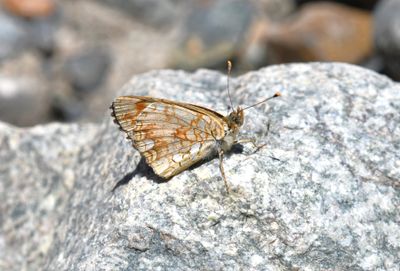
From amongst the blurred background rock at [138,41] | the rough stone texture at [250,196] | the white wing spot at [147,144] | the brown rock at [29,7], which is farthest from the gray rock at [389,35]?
the brown rock at [29,7]

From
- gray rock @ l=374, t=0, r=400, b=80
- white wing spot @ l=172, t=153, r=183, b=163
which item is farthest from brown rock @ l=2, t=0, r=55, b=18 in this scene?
white wing spot @ l=172, t=153, r=183, b=163

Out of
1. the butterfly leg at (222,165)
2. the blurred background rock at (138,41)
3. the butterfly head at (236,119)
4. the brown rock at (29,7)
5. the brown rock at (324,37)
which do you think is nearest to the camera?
the butterfly leg at (222,165)

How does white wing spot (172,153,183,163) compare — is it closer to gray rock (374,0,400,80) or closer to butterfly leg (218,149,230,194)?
butterfly leg (218,149,230,194)

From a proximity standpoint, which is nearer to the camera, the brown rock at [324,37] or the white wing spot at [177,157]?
the white wing spot at [177,157]

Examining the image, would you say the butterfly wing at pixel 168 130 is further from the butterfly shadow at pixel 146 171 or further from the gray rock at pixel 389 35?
the gray rock at pixel 389 35

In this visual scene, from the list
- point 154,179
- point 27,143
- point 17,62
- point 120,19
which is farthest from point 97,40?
point 154,179

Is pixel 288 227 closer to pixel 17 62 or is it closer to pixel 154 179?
pixel 154 179
